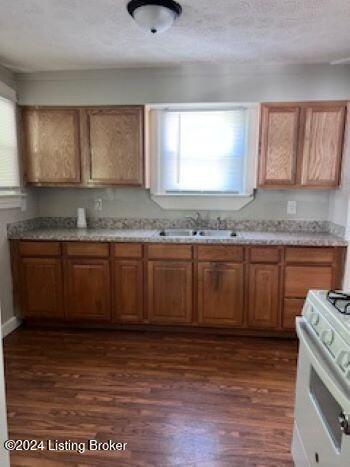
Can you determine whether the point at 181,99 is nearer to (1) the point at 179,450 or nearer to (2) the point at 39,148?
(2) the point at 39,148

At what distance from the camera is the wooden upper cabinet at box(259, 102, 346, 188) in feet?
9.35

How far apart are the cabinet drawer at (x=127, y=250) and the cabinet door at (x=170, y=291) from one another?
15 cm

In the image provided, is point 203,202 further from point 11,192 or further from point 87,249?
point 11,192

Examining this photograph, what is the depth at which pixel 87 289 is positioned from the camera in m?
3.02

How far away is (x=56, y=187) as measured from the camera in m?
3.44

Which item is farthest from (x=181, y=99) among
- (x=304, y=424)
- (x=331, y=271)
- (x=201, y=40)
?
(x=304, y=424)

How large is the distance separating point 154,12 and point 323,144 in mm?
1840

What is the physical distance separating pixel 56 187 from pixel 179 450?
2.73 m

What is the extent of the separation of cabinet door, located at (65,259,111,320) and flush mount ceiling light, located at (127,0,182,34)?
75.3 inches

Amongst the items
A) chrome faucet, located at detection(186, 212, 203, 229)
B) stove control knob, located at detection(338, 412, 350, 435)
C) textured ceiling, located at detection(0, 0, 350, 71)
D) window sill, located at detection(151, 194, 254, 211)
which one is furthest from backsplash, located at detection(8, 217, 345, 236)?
stove control knob, located at detection(338, 412, 350, 435)

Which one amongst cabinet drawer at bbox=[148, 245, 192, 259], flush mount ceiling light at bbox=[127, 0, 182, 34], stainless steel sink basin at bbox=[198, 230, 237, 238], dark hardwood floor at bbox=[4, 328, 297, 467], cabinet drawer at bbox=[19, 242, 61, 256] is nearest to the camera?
dark hardwood floor at bbox=[4, 328, 297, 467]

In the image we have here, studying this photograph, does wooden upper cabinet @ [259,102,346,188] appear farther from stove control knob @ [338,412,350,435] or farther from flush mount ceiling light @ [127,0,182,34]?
stove control knob @ [338,412,350,435]

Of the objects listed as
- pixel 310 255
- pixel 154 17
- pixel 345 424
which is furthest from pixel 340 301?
pixel 154 17

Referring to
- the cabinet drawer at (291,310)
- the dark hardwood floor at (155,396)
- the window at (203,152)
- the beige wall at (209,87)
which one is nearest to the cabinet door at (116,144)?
the beige wall at (209,87)
